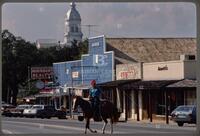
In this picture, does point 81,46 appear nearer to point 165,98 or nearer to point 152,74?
point 152,74

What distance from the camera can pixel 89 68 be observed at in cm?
2686

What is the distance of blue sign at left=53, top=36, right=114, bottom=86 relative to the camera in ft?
75.4

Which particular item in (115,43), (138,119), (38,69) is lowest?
(138,119)

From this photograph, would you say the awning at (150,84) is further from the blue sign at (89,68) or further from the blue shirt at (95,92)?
the blue shirt at (95,92)

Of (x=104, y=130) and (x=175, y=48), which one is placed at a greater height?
(x=175, y=48)

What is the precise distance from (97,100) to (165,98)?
2213cm

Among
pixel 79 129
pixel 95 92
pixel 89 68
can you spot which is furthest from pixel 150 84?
pixel 95 92

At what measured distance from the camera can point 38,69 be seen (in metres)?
18.0

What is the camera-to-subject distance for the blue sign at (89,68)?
75.4ft

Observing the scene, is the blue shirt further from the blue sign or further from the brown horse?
the blue sign

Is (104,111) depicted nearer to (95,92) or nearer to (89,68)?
(95,92)

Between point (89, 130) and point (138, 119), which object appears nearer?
point (89, 130)

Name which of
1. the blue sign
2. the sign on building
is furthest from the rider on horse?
the sign on building

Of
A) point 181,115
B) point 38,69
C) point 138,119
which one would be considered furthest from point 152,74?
point 38,69
